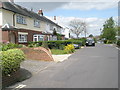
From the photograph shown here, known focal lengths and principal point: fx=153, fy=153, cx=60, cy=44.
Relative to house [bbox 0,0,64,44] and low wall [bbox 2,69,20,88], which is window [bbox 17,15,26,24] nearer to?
house [bbox 0,0,64,44]

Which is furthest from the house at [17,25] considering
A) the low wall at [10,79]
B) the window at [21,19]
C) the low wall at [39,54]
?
the low wall at [10,79]

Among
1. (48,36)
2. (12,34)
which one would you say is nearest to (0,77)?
(12,34)

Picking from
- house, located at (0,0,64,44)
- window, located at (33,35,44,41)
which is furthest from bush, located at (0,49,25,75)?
window, located at (33,35,44,41)

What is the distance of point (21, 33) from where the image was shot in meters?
23.5

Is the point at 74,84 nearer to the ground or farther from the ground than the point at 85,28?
nearer to the ground

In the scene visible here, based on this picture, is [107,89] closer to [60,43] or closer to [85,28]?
[60,43]

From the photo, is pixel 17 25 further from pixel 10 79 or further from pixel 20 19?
pixel 10 79

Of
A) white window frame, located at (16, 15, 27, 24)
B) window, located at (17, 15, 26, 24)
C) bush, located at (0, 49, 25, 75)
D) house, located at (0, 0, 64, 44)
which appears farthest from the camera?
window, located at (17, 15, 26, 24)

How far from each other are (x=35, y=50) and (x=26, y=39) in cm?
1266

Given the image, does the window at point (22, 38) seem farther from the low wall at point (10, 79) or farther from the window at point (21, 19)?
the low wall at point (10, 79)

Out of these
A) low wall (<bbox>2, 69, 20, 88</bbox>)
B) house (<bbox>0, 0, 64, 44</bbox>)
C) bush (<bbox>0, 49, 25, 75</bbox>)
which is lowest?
low wall (<bbox>2, 69, 20, 88</bbox>)

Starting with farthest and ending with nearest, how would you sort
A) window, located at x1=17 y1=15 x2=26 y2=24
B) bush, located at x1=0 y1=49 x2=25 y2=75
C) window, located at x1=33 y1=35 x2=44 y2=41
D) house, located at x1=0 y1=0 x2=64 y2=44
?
window, located at x1=33 y1=35 x2=44 y2=41 → window, located at x1=17 y1=15 x2=26 y2=24 → house, located at x1=0 y1=0 x2=64 y2=44 → bush, located at x1=0 y1=49 x2=25 y2=75

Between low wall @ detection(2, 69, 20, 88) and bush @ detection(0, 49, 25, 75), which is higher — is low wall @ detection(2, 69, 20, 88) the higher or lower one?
the lower one

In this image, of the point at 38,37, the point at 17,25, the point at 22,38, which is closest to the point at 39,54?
the point at 17,25
